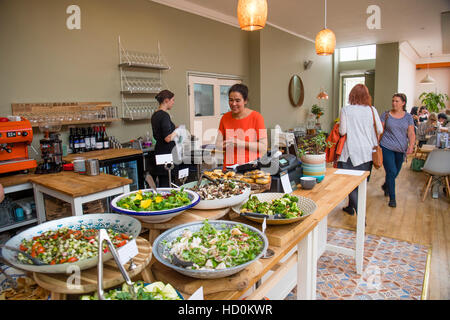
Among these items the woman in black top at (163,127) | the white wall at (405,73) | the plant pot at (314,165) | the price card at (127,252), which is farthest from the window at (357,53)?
the price card at (127,252)

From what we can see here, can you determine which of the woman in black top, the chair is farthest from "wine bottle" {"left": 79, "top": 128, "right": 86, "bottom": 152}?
the chair

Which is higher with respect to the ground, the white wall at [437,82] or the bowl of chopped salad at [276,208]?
the white wall at [437,82]

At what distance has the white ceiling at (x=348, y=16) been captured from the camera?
224 inches

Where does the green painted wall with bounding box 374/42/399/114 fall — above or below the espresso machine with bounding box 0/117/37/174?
above

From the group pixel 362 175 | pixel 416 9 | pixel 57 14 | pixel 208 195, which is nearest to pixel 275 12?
pixel 416 9

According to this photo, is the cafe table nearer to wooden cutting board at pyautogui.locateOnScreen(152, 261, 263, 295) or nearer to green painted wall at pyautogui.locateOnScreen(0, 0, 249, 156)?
wooden cutting board at pyautogui.locateOnScreen(152, 261, 263, 295)

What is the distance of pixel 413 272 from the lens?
115 inches

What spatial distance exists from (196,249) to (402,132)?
4172 mm

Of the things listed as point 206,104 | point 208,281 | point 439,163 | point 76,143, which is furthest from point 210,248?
point 206,104

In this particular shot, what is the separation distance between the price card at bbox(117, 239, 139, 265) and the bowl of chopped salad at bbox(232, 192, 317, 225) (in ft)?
1.96

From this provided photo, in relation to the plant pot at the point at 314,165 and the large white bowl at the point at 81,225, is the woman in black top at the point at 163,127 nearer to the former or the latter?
the plant pot at the point at 314,165

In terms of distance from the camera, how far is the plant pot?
8.07ft

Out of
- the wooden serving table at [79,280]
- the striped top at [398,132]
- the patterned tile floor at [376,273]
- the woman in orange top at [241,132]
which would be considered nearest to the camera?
the wooden serving table at [79,280]

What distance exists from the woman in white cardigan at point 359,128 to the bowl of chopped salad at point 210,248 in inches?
109
